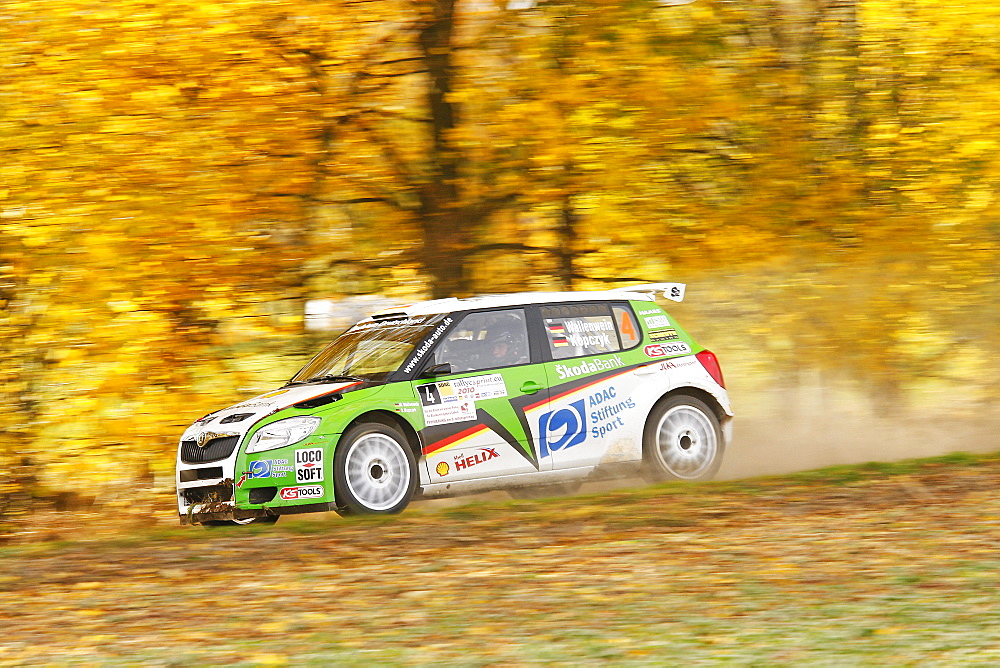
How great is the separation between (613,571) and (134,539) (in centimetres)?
400

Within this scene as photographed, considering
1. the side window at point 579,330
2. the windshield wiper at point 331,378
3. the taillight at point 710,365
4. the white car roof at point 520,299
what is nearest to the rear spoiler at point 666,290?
the white car roof at point 520,299

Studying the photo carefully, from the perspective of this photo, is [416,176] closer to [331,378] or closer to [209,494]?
[331,378]

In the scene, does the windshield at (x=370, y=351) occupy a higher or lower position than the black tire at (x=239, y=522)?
higher

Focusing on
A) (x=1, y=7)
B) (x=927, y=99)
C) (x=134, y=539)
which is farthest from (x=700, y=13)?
(x=134, y=539)

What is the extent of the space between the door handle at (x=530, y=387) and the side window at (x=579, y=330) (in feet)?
1.21

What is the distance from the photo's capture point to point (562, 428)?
37.9 ft

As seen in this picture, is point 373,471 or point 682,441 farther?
point 682,441

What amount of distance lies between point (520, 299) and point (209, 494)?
3125mm

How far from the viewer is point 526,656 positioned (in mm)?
5805

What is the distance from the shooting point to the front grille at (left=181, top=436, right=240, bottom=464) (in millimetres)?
10562

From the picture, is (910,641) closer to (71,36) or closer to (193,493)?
(193,493)

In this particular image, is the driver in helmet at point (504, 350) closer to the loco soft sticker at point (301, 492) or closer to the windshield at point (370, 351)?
the windshield at point (370, 351)

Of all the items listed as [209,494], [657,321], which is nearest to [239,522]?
[209,494]

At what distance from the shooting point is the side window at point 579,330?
1183cm
